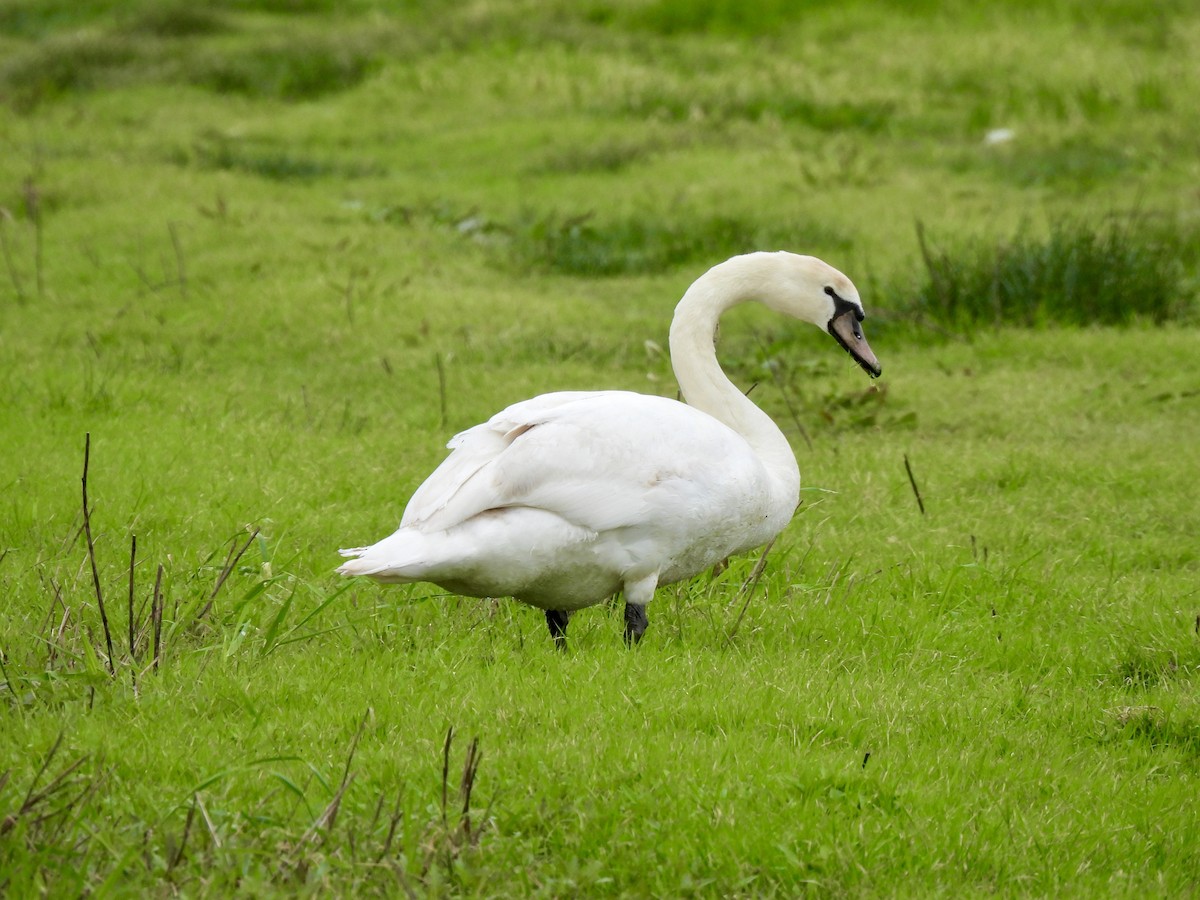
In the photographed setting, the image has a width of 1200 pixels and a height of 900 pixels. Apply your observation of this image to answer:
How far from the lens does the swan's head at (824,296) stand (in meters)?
5.25

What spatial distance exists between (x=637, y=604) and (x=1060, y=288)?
6026 mm

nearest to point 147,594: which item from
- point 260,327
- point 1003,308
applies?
point 260,327

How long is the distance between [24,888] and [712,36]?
19125 millimetres

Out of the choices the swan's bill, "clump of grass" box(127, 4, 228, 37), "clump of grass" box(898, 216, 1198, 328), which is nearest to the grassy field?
"clump of grass" box(898, 216, 1198, 328)

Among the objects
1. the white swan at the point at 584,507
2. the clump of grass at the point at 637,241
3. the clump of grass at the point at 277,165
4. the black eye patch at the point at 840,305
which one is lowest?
the clump of grass at the point at 637,241

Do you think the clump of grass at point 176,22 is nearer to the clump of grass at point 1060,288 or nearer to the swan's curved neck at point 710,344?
the clump of grass at point 1060,288

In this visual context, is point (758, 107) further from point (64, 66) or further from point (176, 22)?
point (176, 22)

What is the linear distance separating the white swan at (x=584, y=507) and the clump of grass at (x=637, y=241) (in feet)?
22.5

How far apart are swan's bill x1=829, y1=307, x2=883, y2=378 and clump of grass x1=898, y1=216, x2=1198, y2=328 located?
14.3ft

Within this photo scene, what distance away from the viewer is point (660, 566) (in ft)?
14.7

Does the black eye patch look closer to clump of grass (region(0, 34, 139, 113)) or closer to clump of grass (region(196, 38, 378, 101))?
clump of grass (region(196, 38, 378, 101))

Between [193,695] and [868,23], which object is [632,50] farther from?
[193,695]

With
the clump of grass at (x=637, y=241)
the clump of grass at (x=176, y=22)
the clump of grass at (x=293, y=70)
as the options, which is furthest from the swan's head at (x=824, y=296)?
the clump of grass at (x=176, y=22)

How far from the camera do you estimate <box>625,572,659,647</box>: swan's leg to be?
4.50 metres
